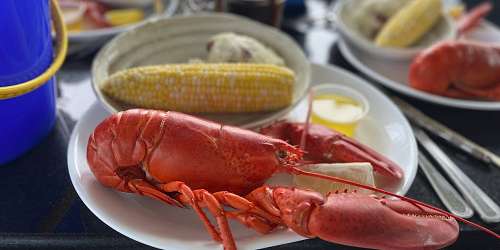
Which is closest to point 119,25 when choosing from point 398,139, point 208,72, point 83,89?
point 83,89

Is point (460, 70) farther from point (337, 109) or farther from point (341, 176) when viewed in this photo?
point (341, 176)

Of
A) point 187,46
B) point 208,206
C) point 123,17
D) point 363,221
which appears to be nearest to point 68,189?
point 208,206

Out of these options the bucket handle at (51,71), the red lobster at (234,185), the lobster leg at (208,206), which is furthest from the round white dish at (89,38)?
the lobster leg at (208,206)

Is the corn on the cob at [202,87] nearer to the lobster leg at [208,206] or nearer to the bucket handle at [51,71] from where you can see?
the bucket handle at [51,71]

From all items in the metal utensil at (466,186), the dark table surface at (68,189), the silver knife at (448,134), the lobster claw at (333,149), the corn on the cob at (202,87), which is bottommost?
the dark table surface at (68,189)

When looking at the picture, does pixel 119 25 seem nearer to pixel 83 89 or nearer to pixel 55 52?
pixel 83 89

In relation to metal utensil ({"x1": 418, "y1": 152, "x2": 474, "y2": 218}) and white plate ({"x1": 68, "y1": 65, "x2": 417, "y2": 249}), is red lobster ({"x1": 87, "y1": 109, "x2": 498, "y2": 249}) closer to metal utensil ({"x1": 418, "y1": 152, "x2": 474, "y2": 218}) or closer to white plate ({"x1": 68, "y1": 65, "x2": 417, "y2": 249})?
white plate ({"x1": 68, "y1": 65, "x2": 417, "y2": 249})

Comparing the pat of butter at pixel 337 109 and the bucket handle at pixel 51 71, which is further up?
the bucket handle at pixel 51 71
